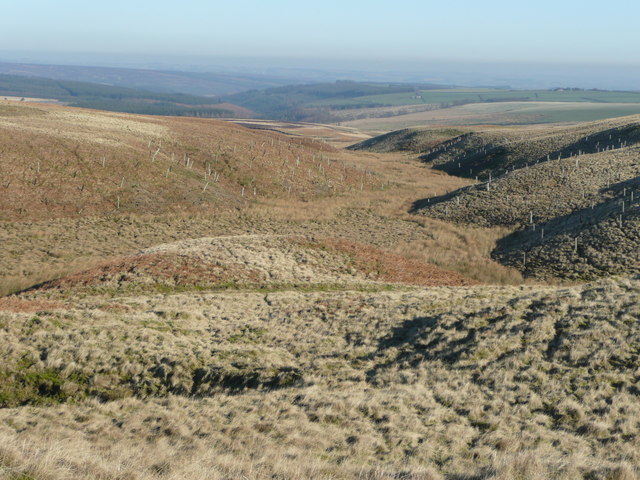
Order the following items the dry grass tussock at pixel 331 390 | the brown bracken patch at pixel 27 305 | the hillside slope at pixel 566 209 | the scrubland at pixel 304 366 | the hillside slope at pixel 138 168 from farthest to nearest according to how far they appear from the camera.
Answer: the hillside slope at pixel 138 168
the hillside slope at pixel 566 209
the brown bracken patch at pixel 27 305
the scrubland at pixel 304 366
the dry grass tussock at pixel 331 390

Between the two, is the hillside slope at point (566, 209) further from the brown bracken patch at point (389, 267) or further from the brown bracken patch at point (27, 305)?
the brown bracken patch at point (27, 305)

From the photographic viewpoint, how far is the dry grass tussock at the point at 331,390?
8750 millimetres

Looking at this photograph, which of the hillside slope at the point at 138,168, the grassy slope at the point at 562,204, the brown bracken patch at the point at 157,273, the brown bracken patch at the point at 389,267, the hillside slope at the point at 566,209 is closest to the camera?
the brown bracken patch at the point at 157,273

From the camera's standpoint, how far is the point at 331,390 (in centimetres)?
1330

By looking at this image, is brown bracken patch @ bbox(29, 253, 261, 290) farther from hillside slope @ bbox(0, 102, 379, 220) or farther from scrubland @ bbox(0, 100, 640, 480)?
hillside slope @ bbox(0, 102, 379, 220)

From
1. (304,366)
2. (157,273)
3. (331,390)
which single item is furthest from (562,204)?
(331,390)

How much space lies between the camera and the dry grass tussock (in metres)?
8.75

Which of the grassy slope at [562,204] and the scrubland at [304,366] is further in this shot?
the grassy slope at [562,204]

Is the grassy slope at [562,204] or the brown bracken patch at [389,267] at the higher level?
the grassy slope at [562,204]

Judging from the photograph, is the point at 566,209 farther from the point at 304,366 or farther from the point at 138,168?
the point at 138,168

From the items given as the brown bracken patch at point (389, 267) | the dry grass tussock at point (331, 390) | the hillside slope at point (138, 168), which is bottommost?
the brown bracken patch at point (389, 267)

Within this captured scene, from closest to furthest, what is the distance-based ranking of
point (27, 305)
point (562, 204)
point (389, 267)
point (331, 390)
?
point (331, 390) < point (27, 305) < point (389, 267) < point (562, 204)

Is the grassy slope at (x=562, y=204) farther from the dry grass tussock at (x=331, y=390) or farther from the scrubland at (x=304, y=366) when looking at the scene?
the dry grass tussock at (x=331, y=390)

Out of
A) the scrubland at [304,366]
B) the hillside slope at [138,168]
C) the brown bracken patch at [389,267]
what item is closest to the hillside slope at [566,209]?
the scrubland at [304,366]
